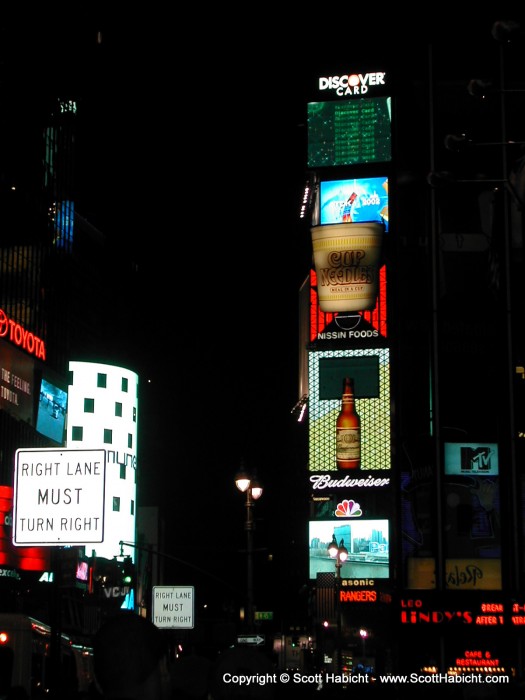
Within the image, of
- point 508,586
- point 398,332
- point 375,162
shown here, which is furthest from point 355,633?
→ point 508,586

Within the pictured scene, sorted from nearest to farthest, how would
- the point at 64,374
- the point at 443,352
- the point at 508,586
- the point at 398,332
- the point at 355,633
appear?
1. the point at 508,586
2. the point at 398,332
3. the point at 443,352
4. the point at 355,633
5. the point at 64,374

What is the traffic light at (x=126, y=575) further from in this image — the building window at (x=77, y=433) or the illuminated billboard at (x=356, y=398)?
the building window at (x=77, y=433)

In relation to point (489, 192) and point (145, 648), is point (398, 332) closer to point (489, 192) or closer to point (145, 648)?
point (489, 192)

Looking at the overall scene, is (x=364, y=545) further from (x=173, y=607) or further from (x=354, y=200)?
(x=173, y=607)

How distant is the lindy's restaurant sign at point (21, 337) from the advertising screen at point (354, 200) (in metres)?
16.9

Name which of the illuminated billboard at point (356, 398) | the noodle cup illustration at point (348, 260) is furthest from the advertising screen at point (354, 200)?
the illuminated billboard at point (356, 398)

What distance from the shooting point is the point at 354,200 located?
5797 cm

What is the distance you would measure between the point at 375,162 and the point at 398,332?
1017cm

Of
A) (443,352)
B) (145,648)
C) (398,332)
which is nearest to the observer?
(145,648)

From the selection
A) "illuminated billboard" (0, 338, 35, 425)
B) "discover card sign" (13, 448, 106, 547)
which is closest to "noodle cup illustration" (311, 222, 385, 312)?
"illuminated billboard" (0, 338, 35, 425)

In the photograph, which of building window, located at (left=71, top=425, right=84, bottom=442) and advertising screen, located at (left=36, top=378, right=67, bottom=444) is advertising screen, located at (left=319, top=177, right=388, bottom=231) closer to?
advertising screen, located at (left=36, top=378, right=67, bottom=444)

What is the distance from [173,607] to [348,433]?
83.0 feet

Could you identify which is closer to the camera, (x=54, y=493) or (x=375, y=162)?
(x=54, y=493)

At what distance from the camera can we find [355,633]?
68.6m
